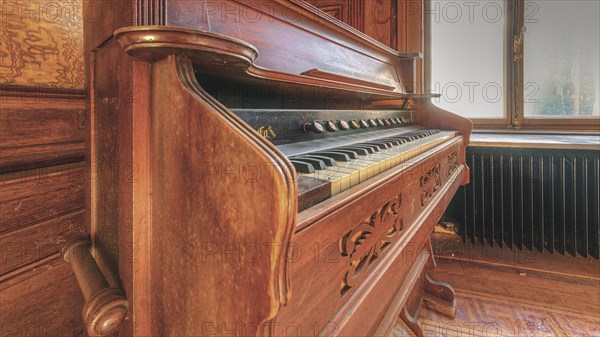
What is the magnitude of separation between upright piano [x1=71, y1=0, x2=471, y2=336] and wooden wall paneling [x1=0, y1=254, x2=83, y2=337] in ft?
0.54

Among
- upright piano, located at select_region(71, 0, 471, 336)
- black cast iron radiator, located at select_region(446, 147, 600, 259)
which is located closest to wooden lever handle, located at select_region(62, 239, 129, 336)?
upright piano, located at select_region(71, 0, 471, 336)

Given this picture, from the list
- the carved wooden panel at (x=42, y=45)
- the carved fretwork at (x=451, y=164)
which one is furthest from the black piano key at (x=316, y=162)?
the carved fretwork at (x=451, y=164)

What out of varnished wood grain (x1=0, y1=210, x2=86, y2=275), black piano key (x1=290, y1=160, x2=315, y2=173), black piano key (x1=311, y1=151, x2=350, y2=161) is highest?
black piano key (x1=311, y1=151, x2=350, y2=161)

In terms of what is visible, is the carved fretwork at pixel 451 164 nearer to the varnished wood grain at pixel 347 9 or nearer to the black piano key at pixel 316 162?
the black piano key at pixel 316 162

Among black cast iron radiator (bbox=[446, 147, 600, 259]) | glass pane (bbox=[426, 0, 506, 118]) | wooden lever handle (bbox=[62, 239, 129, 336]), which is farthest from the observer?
glass pane (bbox=[426, 0, 506, 118])

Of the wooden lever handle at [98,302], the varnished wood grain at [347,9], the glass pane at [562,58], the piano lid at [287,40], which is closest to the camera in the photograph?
the wooden lever handle at [98,302]

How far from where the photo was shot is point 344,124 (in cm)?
138

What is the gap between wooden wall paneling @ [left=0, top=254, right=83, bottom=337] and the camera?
35.8 inches

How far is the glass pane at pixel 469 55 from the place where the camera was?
328 centimetres

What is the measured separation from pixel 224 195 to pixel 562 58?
3571 mm

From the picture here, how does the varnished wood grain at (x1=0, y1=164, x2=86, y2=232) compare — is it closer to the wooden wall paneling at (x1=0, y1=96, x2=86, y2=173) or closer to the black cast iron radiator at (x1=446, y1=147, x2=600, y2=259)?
the wooden wall paneling at (x1=0, y1=96, x2=86, y2=173)

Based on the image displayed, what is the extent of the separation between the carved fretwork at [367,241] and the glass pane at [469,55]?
2.82m

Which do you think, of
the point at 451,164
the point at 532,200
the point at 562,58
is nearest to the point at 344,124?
the point at 451,164

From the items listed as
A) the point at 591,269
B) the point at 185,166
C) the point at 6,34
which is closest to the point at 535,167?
the point at 591,269
